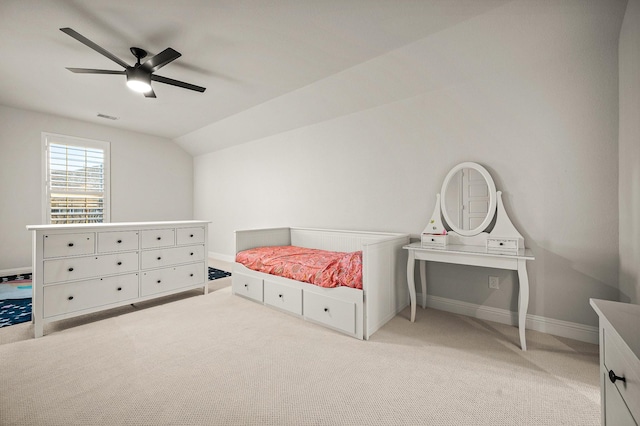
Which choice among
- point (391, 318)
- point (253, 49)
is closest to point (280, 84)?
point (253, 49)

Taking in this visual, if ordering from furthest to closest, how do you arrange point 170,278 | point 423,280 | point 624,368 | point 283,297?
point 170,278 → point 423,280 → point 283,297 → point 624,368

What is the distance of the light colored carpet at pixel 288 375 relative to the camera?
4.86 feet

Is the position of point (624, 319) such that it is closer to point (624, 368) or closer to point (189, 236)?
point (624, 368)

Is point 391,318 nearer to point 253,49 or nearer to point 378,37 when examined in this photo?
point 378,37

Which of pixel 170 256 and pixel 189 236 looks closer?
pixel 170 256

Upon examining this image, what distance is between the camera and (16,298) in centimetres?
340

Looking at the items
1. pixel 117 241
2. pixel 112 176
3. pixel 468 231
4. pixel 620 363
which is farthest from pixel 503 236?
pixel 112 176

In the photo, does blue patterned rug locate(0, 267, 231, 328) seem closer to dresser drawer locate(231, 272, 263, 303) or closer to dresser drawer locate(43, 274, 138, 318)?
dresser drawer locate(43, 274, 138, 318)

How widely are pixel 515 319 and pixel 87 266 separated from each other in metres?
4.12

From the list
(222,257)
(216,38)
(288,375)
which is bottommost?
(288,375)

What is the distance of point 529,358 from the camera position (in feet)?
6.68

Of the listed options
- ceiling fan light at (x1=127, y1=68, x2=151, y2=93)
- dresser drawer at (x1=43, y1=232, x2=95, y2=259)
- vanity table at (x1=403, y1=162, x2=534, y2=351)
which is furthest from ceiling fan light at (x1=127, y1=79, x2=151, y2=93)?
vanity table at (x1=403, y1=162, x2=534, y2=351)

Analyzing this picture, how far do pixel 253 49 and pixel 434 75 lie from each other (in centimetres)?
188

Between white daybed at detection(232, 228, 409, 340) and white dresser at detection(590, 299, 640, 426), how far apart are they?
1.49 metres
